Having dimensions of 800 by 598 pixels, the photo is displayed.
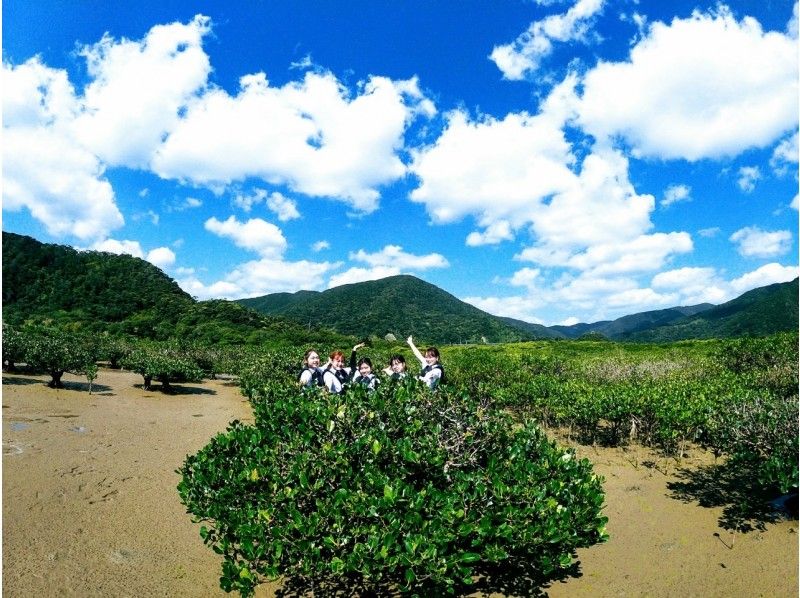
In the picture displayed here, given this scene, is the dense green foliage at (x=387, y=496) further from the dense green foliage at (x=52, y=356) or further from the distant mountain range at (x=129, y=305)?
the distant mountain range at (x=129, y=305)

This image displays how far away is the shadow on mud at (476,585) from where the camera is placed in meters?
5.66

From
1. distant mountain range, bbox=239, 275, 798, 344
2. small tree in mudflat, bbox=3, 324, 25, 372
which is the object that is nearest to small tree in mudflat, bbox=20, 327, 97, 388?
small tree in mudflat, bbox=3, 324, 25, 372

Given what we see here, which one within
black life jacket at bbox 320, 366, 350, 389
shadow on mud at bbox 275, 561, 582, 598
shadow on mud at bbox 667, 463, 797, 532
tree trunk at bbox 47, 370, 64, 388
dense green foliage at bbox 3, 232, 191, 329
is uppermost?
dense green foliage at bbox 3, 232, 191, 329

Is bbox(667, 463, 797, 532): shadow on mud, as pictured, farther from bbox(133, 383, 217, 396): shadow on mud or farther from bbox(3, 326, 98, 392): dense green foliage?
bbox(3, 326, 98, 392): dense green foliage

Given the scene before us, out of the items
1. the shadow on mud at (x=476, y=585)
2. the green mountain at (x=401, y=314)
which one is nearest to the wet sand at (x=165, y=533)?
the shadow on mud at (x=476, y=585)

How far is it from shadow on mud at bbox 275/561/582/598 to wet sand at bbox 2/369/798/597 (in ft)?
1.02

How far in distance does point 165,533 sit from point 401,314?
156 m

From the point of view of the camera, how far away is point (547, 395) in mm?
16484

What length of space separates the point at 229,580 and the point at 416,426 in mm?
2350

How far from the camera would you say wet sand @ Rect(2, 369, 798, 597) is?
634cm

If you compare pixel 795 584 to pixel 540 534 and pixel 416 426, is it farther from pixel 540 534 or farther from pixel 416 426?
pixel 416 426

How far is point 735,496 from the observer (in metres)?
9.34

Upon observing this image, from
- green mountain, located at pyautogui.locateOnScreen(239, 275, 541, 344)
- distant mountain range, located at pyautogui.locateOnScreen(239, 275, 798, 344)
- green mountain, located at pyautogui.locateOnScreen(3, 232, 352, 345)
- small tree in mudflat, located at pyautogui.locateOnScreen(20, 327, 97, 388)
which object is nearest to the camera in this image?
small tree in mudflat, located at pyautogui.locateOnScreen(20, 327, 97, 388)

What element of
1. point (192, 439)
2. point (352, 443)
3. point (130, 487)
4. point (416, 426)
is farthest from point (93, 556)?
point (192, 439)
